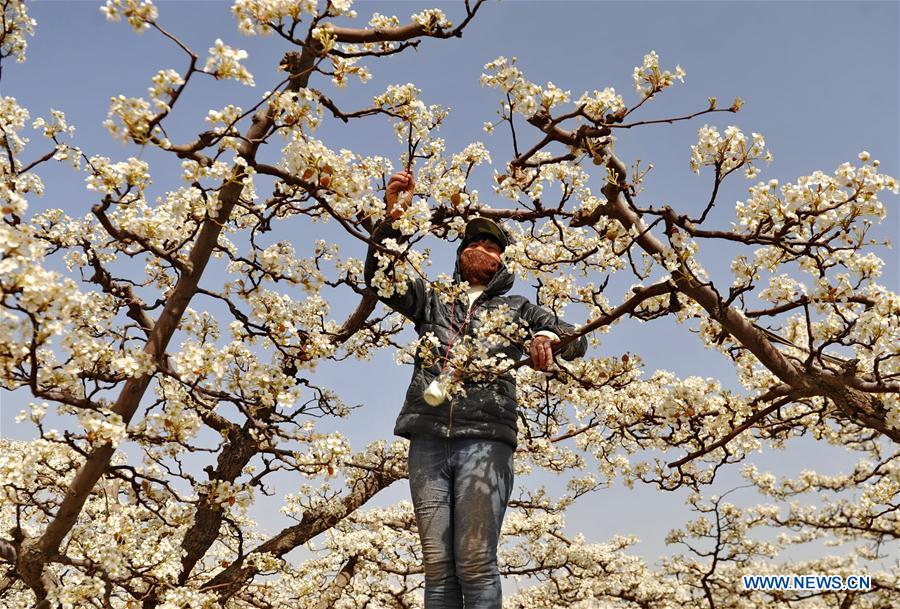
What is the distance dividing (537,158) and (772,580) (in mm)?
7207

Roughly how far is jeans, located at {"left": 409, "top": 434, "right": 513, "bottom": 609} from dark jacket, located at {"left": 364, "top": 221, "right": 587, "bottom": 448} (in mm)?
90

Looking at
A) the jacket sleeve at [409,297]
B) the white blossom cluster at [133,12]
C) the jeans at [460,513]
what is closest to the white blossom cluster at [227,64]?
the white blossom cluster at [133,12]

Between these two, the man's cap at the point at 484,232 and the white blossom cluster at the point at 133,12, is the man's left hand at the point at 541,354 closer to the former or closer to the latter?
the man's cap at the point at 484,232

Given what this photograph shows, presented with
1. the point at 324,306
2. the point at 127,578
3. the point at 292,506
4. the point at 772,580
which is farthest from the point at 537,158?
the point at 772,580

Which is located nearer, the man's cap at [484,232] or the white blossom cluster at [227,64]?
the white blossom cluster at [227,64]

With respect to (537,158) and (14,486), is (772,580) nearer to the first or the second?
(537,158)

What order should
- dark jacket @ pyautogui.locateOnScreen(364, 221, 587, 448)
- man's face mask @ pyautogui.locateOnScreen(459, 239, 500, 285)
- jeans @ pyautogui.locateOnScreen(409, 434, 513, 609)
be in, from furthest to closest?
man's face mask @ pyautogui.locateOnScreen(459, 239, 500, 285) → dark jacket @ pyautogui.locateOnScreen(364, 221, 587, 448) → jeans @ pyautogui.locateOnScreen(409, 434, 513, 609)

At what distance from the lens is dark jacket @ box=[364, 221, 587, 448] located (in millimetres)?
3664

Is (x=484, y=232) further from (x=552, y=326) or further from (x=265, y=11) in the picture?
(x=265, y=11)

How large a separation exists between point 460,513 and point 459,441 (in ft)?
1.34

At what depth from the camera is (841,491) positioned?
874 cm

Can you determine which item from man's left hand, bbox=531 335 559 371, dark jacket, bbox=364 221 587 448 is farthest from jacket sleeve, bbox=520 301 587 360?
man's left hand, bbox=531 335 559 371

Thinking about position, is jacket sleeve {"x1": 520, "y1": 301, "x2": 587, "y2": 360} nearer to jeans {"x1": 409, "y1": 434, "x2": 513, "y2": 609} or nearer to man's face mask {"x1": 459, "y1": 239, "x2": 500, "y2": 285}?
man's face mask {"x1": 459, "y1": 239, "x2": 500, "y2": 285}

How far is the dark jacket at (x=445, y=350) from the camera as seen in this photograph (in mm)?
3664
